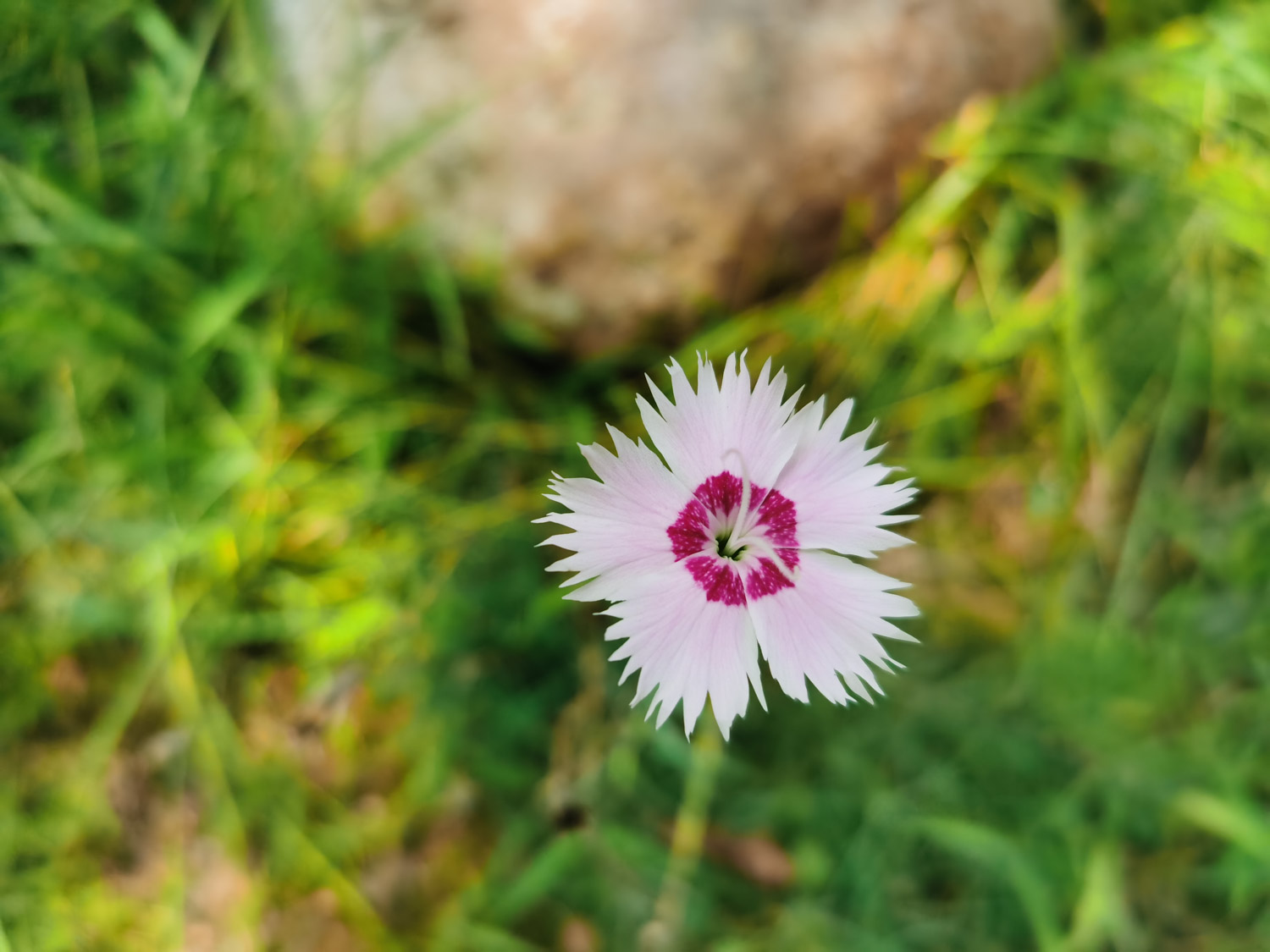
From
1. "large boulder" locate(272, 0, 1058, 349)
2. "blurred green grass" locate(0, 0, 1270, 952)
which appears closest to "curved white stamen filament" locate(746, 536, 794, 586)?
"blurred green grass" locate(0, 0, 1270, 952)

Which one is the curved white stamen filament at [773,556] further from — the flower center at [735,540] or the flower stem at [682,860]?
the flower stem at [682,860]

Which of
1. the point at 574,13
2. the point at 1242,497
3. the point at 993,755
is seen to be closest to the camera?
the point at 574,13

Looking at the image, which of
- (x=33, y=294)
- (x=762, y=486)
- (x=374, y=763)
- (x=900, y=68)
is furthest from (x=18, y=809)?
(x=900, y=68)

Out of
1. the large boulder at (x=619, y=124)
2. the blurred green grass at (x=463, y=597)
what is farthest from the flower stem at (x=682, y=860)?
the large boulder at (x=619, y=124)

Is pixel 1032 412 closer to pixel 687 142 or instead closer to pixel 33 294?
pixel 687 142

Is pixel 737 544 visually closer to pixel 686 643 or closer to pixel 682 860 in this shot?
pixel 686 643

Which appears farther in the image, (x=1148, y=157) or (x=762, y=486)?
(x=1148, y=157)
